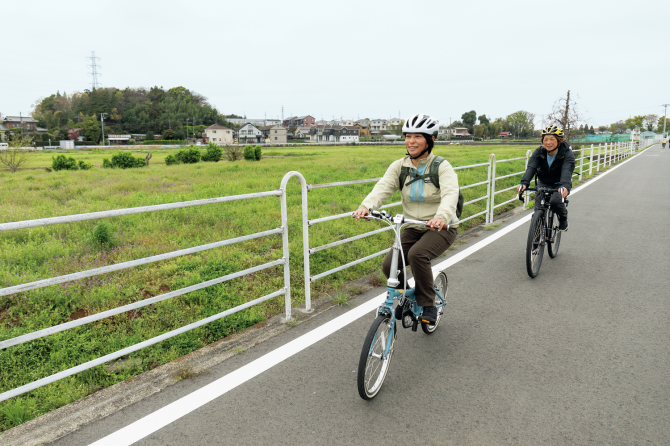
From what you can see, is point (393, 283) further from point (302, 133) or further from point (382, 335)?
point (302, 133)

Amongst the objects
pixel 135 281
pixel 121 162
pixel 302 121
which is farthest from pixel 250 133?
pixel 135 281

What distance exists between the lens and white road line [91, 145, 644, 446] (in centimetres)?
265

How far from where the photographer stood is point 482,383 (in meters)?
3.25

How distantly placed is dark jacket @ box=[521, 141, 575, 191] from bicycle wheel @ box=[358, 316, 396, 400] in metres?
4.06

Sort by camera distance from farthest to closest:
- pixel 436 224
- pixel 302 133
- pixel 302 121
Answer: pixel 302 121 < pixel 302 133 < pixel 436 224

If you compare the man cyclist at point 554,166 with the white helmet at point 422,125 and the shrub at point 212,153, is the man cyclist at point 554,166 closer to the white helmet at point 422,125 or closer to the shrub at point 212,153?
the white helmet at point 422,125

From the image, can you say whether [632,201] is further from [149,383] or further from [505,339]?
[149,383]

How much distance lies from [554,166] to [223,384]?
5297 mm

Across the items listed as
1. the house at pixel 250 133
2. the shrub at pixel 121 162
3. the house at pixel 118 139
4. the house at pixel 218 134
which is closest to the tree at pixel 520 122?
the house at pixel 250 133

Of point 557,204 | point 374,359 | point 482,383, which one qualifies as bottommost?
point 482,383

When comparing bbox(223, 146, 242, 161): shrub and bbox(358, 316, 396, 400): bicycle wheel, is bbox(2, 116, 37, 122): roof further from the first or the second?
bbox(358, 316, 396, 400): bicycle wheel

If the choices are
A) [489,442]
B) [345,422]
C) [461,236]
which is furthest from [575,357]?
[461,236]

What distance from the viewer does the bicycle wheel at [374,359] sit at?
112 inches

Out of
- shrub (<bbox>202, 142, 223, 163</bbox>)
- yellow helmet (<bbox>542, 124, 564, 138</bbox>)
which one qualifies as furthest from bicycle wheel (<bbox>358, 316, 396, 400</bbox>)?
shrub (<bbox>202, 142, 223, 163</bbox>)
